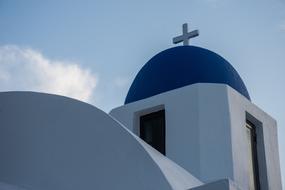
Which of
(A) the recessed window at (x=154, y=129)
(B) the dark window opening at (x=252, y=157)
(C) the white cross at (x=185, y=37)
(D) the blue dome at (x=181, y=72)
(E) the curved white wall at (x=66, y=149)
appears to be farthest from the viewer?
(C) the white cross at (x=185, y=37)

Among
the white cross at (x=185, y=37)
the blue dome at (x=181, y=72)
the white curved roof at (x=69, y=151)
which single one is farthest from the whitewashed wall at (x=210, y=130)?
the white cross at (x=185, y=37)

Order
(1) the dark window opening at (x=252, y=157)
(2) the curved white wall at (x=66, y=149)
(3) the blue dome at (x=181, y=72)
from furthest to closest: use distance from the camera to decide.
Result: 1. (3) the blue dome at (x=181, y=72)
2. (1) the dark window opening at (x=252, y=157)
3. (2) the curved white wall at (x=66, y=149)

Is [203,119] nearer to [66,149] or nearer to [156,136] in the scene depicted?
[156,136]

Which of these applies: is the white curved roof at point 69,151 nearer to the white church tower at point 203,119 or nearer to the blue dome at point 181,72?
the white church tower at point 203,119

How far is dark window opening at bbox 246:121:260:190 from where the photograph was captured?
649 cm

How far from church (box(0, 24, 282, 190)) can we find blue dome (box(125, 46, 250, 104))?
0.01 metres

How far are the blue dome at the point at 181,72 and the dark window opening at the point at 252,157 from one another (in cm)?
56

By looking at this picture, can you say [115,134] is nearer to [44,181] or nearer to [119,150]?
[119,150]

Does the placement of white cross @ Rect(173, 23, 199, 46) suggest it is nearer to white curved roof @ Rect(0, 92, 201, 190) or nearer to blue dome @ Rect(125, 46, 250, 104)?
blue dome @ Rect(125, 46, 250, 104)

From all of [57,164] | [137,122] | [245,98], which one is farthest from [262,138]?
[57,164]

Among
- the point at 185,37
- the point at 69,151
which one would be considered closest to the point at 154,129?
the point at 185,37

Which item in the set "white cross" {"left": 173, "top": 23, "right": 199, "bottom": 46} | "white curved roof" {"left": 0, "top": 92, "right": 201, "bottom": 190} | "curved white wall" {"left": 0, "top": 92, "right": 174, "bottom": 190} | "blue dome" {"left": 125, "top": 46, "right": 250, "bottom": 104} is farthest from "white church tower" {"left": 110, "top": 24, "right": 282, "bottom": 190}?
"curved white wall" {"left": 0, "top": 92, "right": 174, "bottom": 190}

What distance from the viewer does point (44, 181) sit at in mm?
4211

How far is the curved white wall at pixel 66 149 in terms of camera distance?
4215 millimetres
